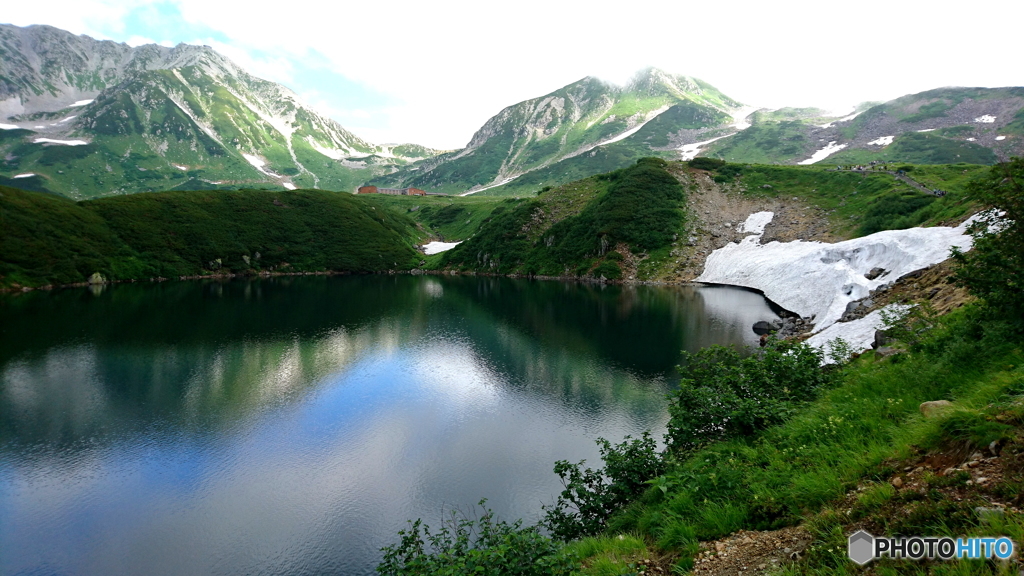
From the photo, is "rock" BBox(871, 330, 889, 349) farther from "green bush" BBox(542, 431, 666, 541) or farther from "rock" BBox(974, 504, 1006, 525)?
"rock" BBox(974, 504, 1006, 525)

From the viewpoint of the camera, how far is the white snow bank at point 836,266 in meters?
47.1

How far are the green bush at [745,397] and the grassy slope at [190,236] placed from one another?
140698 mm

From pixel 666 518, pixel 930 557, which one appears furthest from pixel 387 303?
pixel 930 557

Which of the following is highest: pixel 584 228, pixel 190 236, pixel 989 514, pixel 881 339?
pixel 584 228

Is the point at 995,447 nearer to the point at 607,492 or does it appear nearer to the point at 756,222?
the point at 607,492

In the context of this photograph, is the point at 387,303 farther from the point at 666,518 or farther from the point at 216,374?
the point at 666,518

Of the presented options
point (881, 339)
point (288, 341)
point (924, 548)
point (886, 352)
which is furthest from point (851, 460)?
point (288, 341)

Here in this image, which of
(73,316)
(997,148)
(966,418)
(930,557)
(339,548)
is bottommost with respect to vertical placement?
(339,548)

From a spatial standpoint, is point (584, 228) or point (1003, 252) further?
point (584, 228)

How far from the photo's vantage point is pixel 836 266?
194 ft

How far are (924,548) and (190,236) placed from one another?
6713 inches

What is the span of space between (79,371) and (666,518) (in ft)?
191

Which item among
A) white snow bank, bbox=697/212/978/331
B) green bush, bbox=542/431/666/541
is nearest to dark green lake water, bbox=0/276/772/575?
green bush, bbox=542/431/666/541

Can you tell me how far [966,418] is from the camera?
26.9ft
